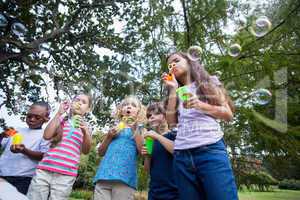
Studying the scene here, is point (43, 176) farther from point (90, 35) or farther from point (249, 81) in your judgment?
point (90, 35)

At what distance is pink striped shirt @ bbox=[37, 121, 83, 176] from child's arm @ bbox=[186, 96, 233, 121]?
117 centimetres

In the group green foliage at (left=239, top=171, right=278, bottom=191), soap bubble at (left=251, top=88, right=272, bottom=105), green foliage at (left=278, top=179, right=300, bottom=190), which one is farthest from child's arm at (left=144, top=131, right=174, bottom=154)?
green foliage at (left=278, top=179, right=300, bottom=190)

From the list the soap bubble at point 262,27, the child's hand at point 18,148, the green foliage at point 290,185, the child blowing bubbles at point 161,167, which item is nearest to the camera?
the child blowing bubbles at point 161,167

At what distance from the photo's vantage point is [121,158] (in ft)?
8.49

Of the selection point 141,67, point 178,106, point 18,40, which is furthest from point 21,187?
point 18,40

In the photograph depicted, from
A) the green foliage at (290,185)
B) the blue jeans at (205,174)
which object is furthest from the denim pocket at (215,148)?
the green foliage at (290,185)

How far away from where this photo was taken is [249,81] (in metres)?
3.77

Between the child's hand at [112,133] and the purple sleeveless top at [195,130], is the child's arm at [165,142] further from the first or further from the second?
the child's hand at [112,133]

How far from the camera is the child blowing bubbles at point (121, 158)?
2490 mm

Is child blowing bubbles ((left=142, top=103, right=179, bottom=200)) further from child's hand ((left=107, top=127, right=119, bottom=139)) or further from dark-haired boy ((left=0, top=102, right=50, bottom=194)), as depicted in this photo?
dark-haired boy ((left=0, top=102, right=50, bottom=194))

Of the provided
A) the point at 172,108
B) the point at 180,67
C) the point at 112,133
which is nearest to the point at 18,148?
the point at 112,133

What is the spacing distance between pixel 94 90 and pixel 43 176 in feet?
15.4

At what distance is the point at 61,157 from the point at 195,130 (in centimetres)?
114

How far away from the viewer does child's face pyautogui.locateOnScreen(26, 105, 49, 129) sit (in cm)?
297
